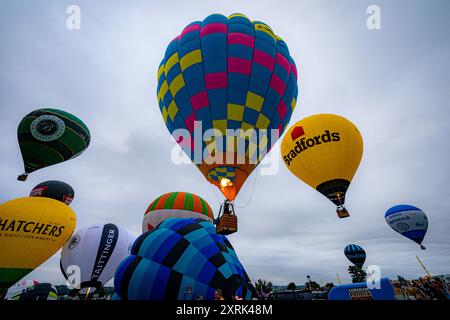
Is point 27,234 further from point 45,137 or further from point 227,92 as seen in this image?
point 227,92

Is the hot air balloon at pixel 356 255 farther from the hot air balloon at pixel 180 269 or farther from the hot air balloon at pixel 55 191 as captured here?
the hot air balloon at pixel 55 191

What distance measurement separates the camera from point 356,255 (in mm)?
26000

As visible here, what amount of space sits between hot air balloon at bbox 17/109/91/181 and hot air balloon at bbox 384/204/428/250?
1026 inches

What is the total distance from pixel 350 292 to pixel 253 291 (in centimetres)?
887

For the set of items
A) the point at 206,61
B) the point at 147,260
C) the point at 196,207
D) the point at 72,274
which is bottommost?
the point at 147,260

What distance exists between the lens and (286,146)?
1410cm

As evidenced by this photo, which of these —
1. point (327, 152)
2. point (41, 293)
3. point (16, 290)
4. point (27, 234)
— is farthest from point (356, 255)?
point (16, 290)

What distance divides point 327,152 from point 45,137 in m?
16.6

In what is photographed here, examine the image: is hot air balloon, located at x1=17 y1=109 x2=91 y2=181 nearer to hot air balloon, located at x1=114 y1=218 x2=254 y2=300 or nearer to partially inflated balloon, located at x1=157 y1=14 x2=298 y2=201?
partially inflated balloon, located at x1=157 y1=14 x2=298 y2=201

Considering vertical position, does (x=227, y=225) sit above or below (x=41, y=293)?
above

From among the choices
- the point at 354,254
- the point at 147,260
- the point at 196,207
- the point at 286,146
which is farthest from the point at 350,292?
the point at 354,254

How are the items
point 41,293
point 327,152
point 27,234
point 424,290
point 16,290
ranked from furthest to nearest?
1. point 16,290
2. point 41,293
3. point 424,290
4. point 327,152
5. point 27,234
